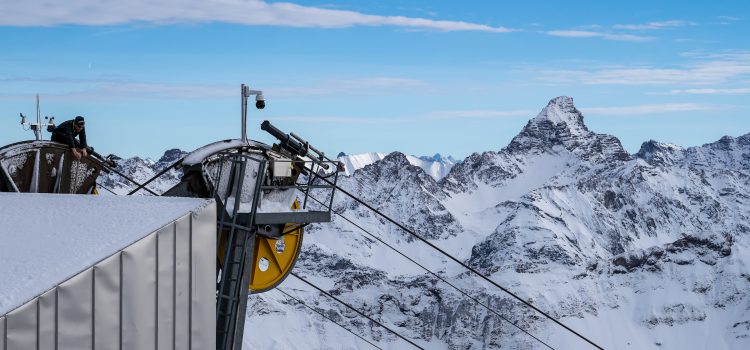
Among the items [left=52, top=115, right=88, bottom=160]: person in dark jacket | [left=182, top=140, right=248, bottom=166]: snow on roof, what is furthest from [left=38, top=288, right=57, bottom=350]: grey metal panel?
[left=52, top=115, right=88, bottom=160]: person in dark jacket

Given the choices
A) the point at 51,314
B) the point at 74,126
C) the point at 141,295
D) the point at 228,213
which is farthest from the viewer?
the point at 74,126

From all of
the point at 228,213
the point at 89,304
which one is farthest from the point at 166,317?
the point at 228,213

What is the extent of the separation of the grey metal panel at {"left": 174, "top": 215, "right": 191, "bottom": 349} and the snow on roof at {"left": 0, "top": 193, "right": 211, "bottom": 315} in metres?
0.23

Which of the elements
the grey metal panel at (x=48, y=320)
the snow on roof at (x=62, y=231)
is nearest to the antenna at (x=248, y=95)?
the snow on roof at (x=62, y=231)

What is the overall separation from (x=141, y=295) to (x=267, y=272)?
9503 mm

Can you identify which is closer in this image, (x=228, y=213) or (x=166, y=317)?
(x=166, y=317)

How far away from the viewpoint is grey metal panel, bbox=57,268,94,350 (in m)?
12.6

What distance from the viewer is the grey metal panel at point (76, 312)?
41.3ft

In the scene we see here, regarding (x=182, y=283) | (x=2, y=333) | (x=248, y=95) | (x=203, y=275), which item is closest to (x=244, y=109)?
(x=248, y=95)

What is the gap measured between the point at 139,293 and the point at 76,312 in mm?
1098

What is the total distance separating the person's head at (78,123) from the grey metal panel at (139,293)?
9450 millimetres

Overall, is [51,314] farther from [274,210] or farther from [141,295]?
[274,210]

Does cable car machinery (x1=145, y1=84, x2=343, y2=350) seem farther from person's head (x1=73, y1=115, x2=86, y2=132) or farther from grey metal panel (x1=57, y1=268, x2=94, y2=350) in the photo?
grey metal panel (x1=57, y1=268, x2=94, y2=350)

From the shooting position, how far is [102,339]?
1323 centimetres
